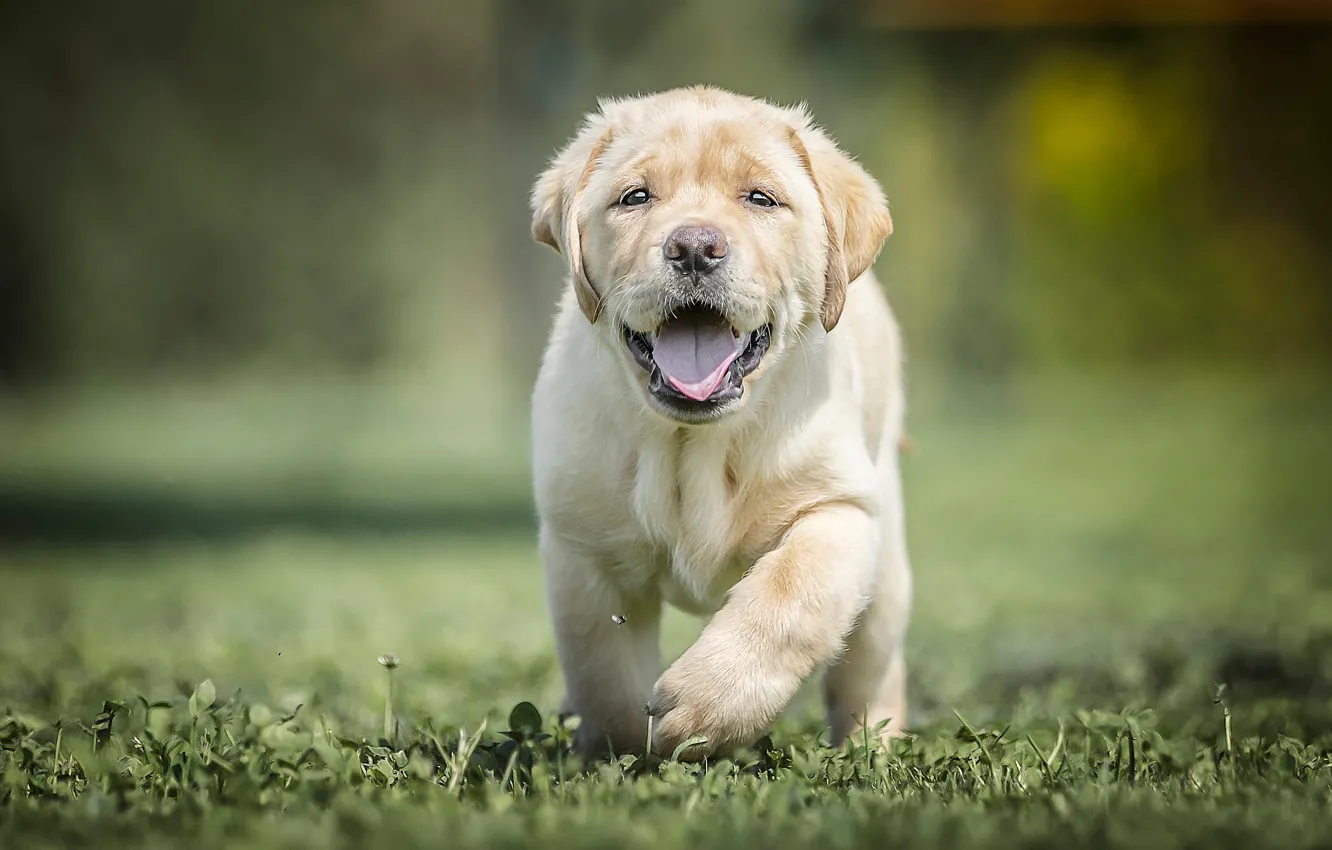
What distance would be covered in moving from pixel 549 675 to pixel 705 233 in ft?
6.76

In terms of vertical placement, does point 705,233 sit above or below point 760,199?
below

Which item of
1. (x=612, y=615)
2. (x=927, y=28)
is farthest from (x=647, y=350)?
(x=927, y=28)

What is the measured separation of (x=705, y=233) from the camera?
11.1 ft

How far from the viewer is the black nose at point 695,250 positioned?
11.0 feet

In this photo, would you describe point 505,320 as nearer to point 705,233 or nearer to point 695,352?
point 695,352

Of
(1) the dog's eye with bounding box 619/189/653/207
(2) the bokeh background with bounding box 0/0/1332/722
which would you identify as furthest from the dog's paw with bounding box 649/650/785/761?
(2) the bokeh background with bounding box 0/0/1332/722

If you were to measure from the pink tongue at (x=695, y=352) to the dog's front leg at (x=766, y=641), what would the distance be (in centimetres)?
44

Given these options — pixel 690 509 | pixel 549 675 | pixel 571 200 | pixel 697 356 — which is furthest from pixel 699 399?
pixel 549 675

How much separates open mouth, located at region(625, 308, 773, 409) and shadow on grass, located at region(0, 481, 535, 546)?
299 inches

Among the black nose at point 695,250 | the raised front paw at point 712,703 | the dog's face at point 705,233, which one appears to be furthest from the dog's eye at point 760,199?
the raised front paw at point 712,703

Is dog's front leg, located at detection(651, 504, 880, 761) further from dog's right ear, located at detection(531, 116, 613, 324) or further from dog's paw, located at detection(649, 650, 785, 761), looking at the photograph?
dog's right ear, located at detection(531, 116, 613, 324)

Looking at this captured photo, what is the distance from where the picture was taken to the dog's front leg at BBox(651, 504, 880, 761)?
3180 mm

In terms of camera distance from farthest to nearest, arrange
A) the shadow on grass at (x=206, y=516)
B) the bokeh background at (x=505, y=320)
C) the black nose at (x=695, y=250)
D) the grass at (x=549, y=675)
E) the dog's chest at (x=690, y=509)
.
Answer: the shadow on grass at (x=206, y=516) → the bokeh background at (x=505, y=320) → the dog's chest at (x=690, y=509) → the black nose at (x=695, y=250) → the grass at (x=549, y=675)

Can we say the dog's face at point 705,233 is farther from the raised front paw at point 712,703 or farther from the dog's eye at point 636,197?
the raised front paw at point 712,703
